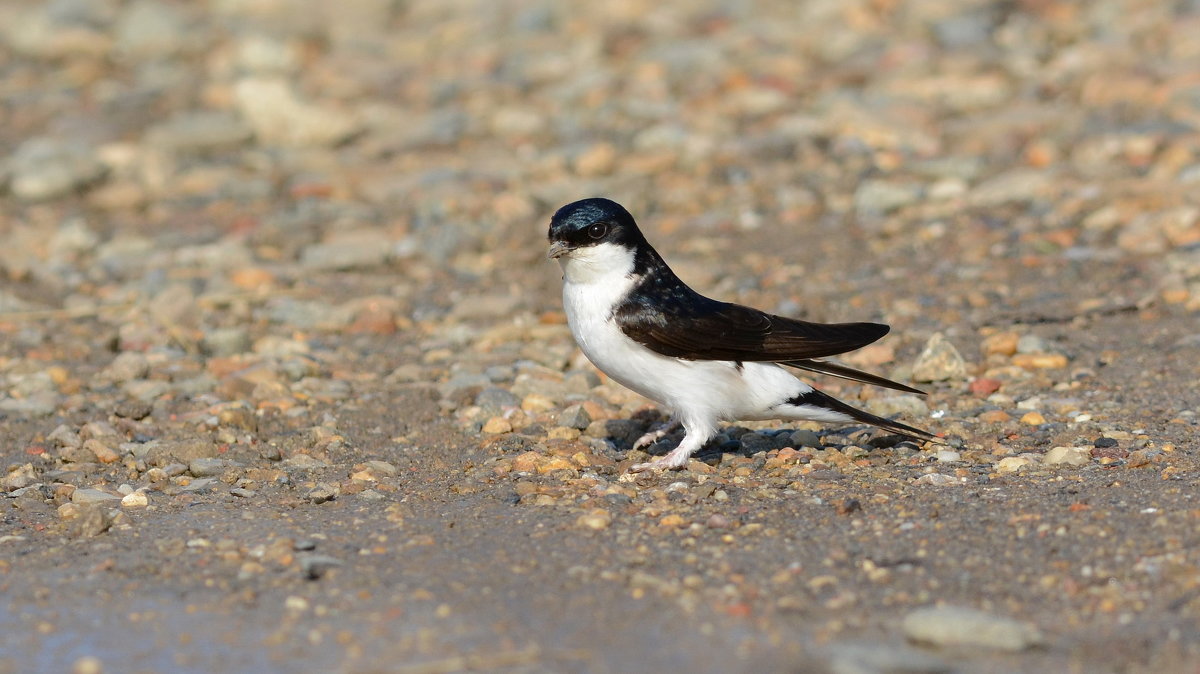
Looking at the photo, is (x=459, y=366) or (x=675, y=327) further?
(x=459, y=366)

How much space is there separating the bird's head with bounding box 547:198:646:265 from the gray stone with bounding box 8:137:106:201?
5.27 metres

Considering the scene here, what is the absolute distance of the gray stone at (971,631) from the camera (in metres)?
3.34

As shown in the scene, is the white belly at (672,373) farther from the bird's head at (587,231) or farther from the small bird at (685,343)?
the bird's head at (587,231)

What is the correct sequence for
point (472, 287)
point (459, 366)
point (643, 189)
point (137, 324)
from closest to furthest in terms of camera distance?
point (459, 366) → point (137, 324) → point (472, 287) → point (643, 189)

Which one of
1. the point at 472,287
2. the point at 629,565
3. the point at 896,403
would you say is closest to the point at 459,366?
the point at 472,287

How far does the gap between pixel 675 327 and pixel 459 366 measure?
1669 millimetres

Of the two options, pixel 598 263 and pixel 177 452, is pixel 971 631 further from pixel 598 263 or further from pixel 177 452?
pixel 177 452

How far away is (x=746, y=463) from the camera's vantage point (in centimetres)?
496

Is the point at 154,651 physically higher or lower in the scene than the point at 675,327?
lower

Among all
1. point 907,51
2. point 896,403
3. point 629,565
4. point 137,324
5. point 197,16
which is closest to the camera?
point 629,565

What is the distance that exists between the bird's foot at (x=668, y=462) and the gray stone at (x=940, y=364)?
1.36m

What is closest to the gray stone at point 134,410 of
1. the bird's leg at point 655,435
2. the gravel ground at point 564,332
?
the gravel ground at point 564,332

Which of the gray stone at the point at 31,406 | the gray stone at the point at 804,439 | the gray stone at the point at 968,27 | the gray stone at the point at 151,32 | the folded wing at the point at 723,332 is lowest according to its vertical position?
the gray stone at the point at 804,439

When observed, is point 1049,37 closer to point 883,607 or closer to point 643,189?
point 643,189
